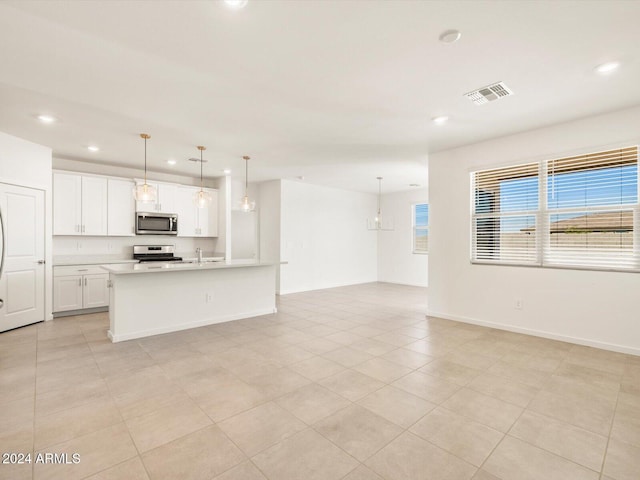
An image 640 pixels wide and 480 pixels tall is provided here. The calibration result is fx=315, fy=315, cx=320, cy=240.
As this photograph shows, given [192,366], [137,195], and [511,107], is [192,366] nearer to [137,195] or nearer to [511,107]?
[137,195]

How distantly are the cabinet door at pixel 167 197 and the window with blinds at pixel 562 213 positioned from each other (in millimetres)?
5583

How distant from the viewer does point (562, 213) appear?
398cm

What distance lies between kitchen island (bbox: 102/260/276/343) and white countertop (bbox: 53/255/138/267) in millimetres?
1001

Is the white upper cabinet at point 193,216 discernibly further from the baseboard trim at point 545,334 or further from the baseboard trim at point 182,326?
the baseboard trim at point 545,334

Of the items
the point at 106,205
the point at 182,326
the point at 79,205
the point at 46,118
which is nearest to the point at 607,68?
the point at 182,326

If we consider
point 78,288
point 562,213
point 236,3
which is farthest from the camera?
point 78,288

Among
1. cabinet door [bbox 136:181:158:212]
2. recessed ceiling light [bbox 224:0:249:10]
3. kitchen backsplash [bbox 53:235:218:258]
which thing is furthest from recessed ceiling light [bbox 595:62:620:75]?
cabinet door [bbox 136:181:158:212]

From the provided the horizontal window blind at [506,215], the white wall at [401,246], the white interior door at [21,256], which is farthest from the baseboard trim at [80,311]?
the white wall at [401,246]

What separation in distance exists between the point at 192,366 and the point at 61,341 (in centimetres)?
206

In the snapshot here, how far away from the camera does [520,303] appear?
14.0 feet

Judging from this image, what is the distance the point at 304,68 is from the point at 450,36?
1.11m

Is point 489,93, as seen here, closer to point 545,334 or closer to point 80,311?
point 545,334

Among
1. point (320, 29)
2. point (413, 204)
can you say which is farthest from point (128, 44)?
point (413, 204)

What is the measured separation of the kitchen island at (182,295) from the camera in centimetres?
399
